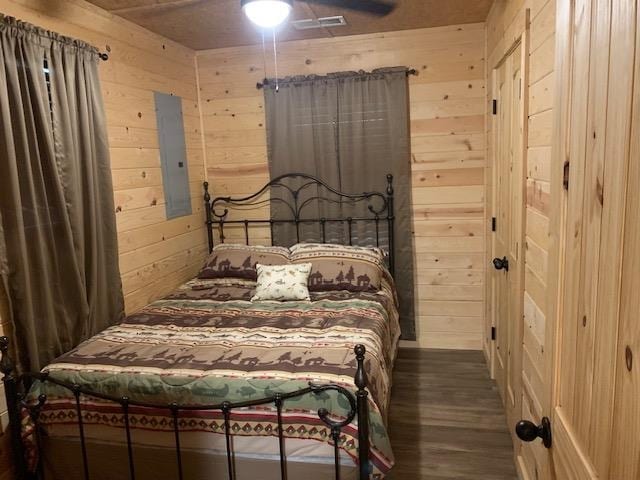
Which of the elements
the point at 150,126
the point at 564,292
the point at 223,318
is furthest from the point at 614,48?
the point at 150,126

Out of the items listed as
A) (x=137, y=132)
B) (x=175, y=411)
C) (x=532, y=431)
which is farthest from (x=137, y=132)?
(x=532, y=431)

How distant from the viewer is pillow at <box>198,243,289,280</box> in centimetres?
347

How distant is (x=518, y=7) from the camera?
223 cm

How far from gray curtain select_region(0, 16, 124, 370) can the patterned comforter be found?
0.19 meters

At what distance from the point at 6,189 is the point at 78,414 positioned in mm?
1024

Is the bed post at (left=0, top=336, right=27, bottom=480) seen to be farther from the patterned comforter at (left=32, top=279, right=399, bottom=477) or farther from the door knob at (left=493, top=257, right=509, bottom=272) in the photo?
the door knob at (left=493, top=257, right=509, bottom=272)

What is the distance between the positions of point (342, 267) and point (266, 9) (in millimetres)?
1705

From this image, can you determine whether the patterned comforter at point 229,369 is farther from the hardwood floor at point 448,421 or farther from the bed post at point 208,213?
the bed post at point 208,213

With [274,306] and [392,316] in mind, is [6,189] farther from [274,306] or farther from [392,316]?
[392,316]

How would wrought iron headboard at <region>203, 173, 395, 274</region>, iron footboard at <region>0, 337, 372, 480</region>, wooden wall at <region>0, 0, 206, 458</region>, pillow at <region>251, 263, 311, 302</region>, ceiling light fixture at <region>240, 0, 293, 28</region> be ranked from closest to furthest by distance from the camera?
iron footboard at <region>0, 337, 372, 480</region>
ceiling light fixture at <region>240, 0, 293, 28</region>
wooden wall at <region>0, 0, 206, 458</region>
pillow at <region>251, 263, 311, 302</region>
wrought iron headboard at <region>203, 173, 395, 274</region>

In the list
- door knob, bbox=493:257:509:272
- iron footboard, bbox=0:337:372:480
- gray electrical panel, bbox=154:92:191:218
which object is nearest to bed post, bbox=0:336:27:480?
iron footboard, bbox=0:337:372:480

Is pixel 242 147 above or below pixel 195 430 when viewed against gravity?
above

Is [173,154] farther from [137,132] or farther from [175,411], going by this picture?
[175,411]

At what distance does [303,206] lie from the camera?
3.85 metres
